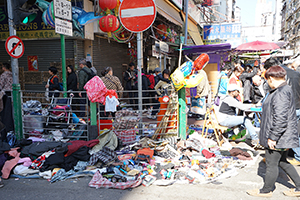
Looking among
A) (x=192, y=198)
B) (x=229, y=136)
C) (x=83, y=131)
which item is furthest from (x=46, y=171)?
(x=229, y=136)

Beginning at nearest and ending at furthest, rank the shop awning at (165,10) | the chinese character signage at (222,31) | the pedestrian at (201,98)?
the pedestrian at (201,98) < the shop awning at (165,10) < the chinese character signage at (222,31)

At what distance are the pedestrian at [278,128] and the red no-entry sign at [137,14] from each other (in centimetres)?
267

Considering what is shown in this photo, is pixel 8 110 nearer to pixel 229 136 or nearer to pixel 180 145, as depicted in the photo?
pixel 180 145

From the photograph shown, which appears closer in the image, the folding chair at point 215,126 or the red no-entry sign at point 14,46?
the red no-entry sign at point 14,46

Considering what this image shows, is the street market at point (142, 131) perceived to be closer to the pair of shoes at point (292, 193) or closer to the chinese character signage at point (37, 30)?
the pair of shoes at point (292, 193)

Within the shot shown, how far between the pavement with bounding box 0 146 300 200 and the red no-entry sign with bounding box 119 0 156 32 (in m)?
3.18

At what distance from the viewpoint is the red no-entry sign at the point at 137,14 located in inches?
194

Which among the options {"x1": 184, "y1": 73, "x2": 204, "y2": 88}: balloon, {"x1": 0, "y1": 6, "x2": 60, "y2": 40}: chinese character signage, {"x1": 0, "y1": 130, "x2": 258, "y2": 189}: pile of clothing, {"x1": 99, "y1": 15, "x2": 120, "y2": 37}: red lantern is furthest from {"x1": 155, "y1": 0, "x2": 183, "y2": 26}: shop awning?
{"x1": 0, "y1": 130, "x2": 258, "y2": 189}: pile of clothing

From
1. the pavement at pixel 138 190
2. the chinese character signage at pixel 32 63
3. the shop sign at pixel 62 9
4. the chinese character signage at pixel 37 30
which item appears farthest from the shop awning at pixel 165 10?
the pavement at pixel 138 190

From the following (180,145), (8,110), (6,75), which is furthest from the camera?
(6,75)

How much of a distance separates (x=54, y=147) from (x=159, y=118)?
2539 millimetres

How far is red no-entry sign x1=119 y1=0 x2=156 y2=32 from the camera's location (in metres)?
4.92

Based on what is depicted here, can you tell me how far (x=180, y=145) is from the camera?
5316 mm

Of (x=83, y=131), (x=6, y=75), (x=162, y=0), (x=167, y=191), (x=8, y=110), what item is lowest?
(x=167, y=191)
